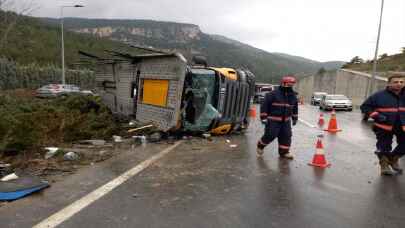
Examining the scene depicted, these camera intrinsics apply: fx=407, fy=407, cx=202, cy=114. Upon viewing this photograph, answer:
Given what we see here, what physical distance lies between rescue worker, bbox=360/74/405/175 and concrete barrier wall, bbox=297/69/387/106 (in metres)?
29.7

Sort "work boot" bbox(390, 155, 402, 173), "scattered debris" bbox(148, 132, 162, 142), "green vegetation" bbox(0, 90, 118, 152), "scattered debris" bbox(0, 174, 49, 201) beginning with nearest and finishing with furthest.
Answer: "scattered debris" bbox(0, 174, 49, 201)
"work boot" bbox(390, 155, 402, 173)
"green vegetation" bbox(0, 90, 118, 152)
"scattered debris" bbox(148, 132, 162, 142)

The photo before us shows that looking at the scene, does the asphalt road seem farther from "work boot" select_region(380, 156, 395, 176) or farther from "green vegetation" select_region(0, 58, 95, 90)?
"green vegetation" select_region(0, 58, 95, 90)

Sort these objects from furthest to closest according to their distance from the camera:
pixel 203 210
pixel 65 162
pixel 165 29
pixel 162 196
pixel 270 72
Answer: pixel 165 29 → pixel 270 72 → pixel 65 162 → pixel 162 196 → pixel 203 210

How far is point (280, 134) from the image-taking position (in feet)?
25.3

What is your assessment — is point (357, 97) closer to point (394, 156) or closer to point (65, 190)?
point (394, 156)

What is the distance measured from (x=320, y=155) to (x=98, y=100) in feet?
25.0

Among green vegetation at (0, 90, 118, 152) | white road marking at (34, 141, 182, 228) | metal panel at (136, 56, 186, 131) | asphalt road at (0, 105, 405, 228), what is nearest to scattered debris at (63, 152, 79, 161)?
asphalt road at (0, 105, 405, 228)

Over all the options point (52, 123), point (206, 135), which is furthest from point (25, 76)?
point (206, 135)

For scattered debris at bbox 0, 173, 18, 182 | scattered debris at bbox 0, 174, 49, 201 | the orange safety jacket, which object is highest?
the orange safety jacket

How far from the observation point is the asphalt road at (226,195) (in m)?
3.98

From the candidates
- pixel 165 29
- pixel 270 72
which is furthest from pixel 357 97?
pixel 165 29

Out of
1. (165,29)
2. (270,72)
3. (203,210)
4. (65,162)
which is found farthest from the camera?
(165,29)

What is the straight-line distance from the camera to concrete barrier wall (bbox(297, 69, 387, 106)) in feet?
129

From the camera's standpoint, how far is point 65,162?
673 centimetres
